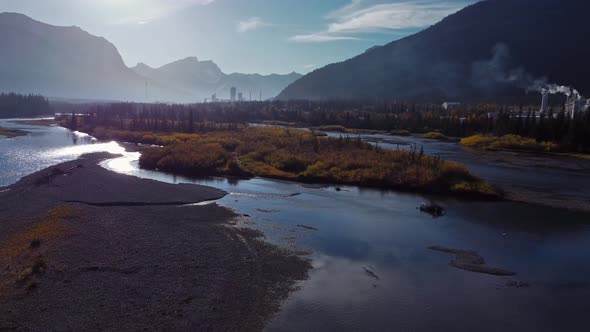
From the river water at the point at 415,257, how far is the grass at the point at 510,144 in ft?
86.1

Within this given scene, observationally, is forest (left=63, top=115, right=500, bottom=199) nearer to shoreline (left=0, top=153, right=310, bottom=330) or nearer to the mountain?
shoreline (left=0, top=153, right=310, bottom=330)

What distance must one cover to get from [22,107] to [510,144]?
156 metres

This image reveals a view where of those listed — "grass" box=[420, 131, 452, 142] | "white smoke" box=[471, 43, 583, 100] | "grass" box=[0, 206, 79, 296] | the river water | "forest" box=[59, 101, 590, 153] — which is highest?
"white smoke" box=[471, 43, 583, 100]

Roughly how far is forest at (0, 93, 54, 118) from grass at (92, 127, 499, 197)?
126 metres

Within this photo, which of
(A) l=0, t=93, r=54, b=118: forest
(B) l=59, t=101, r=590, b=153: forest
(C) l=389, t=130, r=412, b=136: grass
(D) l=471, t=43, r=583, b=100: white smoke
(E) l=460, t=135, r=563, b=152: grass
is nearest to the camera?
(E) l=460, t=135, r=563, b=152: grass

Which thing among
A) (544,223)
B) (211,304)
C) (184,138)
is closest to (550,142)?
(544,223)

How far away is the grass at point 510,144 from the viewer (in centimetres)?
5844

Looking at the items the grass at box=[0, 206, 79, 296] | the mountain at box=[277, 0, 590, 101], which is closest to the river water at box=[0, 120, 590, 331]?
the grass at box=[0, 206, 79, 296]

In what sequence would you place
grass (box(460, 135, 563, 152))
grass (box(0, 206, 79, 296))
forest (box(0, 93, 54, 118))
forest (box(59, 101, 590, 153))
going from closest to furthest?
grass (box(0, 206, 79, 296))
grass (box(460, 135, 563, 152))
forest (box(59, 101, 590, 153))
forest (box(0, 93, 54, 118))

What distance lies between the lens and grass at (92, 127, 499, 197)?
106 ft

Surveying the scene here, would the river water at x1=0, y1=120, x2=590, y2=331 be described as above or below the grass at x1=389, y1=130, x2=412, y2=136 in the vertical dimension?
below

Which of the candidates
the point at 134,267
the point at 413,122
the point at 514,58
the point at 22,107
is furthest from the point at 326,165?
the point at 514,58

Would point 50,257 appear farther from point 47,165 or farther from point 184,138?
point 184,138

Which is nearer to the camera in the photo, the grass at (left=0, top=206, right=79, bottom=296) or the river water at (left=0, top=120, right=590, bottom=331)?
the river water at (left=0, top=120, right=590, bottom=331)
